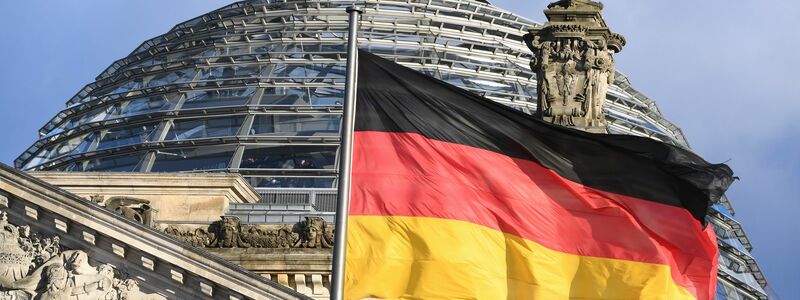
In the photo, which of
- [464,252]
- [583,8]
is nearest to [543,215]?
[464,252]

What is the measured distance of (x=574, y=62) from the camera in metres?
41.8

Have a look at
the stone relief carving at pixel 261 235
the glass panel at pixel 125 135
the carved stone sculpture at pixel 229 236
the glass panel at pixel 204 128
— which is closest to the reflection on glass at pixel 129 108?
the glass panel at pixel 125 135

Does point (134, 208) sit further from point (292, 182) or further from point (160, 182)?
point (292, 182)

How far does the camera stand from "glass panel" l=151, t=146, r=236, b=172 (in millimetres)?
71000

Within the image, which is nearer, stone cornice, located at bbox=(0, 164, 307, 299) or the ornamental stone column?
stone cornice, located at bbox=(0, 164, 307, 299)

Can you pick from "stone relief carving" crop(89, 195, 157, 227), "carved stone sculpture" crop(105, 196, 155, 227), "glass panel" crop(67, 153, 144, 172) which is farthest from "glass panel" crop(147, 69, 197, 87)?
"carved stone sculpture" crop(105, 196, 155, 227)

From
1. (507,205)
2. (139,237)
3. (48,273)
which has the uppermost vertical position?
(507,205)

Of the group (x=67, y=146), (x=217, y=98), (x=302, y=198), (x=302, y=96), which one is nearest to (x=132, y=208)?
(x=302, y=198)

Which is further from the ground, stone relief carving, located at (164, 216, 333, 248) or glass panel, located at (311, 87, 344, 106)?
glass panel, located at (311, 87, 344, 106)

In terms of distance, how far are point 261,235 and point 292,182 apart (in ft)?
72.2

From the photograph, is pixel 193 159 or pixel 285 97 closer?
pixel 193 159

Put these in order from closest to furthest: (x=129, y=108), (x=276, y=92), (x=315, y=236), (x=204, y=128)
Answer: (x=315, y=236) → (x=204, y=128) → (x=276, y=92) → (x=129, y=108)

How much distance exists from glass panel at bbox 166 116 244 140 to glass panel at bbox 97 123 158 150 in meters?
0.81

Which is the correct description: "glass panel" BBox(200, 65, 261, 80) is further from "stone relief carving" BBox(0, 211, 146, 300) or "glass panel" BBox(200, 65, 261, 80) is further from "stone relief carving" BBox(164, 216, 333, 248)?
"stone relief carving" BBox(0, 211, 146, 300)
